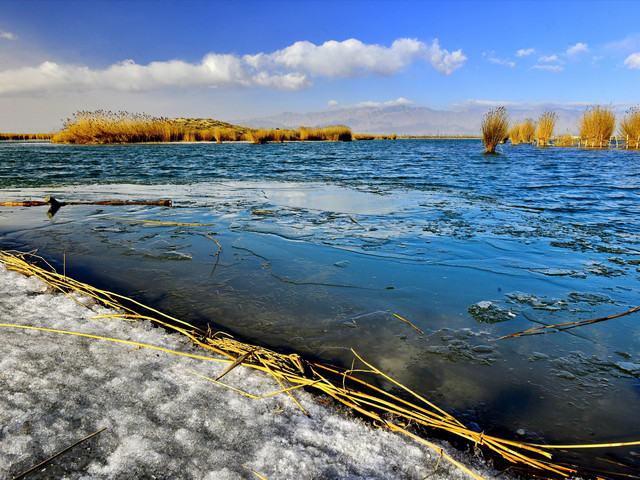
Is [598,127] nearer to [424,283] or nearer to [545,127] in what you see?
[545,127]

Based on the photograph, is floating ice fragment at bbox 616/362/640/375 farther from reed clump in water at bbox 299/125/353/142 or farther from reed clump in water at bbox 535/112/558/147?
reed clump in water at bbox 299/125/353/142

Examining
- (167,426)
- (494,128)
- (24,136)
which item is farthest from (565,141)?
(24,136)

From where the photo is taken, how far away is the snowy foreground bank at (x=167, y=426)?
1138 millimetres

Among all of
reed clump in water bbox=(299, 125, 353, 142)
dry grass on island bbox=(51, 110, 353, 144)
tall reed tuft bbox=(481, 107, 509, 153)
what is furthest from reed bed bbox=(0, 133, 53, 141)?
tall reed tuft bbox=(481, 107, 509, 153)

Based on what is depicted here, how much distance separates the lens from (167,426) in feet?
4.28

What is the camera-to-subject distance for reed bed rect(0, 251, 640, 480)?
48.4 inches

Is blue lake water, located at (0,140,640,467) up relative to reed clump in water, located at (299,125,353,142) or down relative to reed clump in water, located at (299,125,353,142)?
down


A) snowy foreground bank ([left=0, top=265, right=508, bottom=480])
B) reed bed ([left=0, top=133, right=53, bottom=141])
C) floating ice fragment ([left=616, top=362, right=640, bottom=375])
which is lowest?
floating ice fragment ([left=616, top=362, right=640, bottom=375])

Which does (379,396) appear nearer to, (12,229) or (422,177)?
(12,229)

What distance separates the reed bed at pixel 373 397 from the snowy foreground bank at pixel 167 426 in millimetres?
63

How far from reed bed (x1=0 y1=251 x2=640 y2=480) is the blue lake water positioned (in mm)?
102

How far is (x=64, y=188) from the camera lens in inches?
322

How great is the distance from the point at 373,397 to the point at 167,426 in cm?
82

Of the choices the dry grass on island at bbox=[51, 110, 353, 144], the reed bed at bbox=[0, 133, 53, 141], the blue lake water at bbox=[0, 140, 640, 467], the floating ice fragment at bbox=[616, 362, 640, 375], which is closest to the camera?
the blue lake water at bbox=[0, 140, 640, 467]
